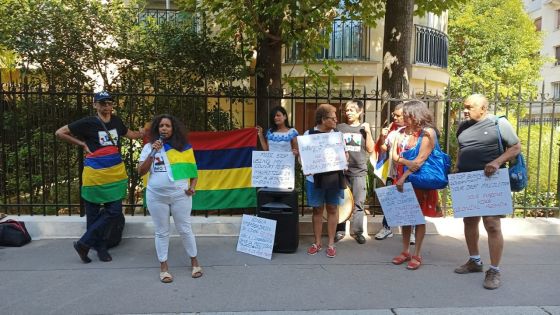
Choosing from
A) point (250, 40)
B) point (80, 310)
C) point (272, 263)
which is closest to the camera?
point (80, 310)

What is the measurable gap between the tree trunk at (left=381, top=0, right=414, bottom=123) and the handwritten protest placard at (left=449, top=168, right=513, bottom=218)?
8.10ft

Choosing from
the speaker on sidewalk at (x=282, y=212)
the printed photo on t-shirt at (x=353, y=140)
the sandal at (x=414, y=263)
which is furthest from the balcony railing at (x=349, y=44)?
the sandal at (x=414, y=263)

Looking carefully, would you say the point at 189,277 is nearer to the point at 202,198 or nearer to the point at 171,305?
the point at 171,305

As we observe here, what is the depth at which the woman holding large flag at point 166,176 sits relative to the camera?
4.39 metres

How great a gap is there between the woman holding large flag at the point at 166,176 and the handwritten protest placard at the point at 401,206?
80.6 inches

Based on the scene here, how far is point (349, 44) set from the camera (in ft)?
42.5

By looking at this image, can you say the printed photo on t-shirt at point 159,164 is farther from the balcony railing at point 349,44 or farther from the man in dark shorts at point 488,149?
the balcony railing at point 349,44

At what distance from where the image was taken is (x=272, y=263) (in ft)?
16.8

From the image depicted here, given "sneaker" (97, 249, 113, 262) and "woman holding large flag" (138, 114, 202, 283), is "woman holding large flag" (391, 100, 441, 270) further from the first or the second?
"sneaker" (97, 249, 113, 262)

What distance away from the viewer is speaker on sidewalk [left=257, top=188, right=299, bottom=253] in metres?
5.36

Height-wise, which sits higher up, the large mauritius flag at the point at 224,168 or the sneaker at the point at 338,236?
the large mauritius flag at the point at 224,168

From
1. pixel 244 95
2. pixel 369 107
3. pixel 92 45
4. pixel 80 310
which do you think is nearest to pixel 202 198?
pixel 244 95

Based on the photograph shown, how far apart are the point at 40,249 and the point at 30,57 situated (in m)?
3.40

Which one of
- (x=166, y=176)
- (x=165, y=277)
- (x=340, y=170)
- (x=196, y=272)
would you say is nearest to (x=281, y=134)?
(x=340, y=170)
